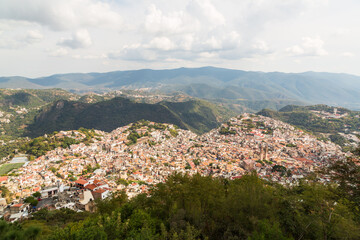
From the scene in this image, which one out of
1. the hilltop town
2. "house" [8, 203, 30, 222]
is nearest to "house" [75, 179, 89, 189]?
the hilltop town

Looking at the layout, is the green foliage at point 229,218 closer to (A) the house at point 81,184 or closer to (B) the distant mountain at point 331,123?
(A) the house at point 81,184

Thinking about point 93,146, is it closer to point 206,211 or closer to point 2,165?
point 2,165

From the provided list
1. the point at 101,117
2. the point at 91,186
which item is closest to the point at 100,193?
the point at 91,186

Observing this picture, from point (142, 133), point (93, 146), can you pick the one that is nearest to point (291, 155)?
point (142, 133)

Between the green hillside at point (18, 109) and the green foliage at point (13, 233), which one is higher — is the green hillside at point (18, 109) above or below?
below

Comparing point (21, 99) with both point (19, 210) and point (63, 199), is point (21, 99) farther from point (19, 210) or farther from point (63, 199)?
point (63, 199)

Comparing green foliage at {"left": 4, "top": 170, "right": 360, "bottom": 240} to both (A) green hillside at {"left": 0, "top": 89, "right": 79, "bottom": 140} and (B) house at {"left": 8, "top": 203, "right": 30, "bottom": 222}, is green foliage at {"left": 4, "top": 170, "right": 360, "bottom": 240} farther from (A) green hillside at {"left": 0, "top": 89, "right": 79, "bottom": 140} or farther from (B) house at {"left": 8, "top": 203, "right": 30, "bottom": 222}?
(A) green hillside at {"left": 0, "top": 89, "right": 79, "bottom": 140}

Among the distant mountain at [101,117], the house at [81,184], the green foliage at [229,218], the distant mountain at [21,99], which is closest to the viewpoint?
the green foliage at [229,218]

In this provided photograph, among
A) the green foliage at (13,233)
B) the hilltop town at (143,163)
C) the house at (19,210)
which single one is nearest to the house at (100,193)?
the hilltop town at (143,163)
